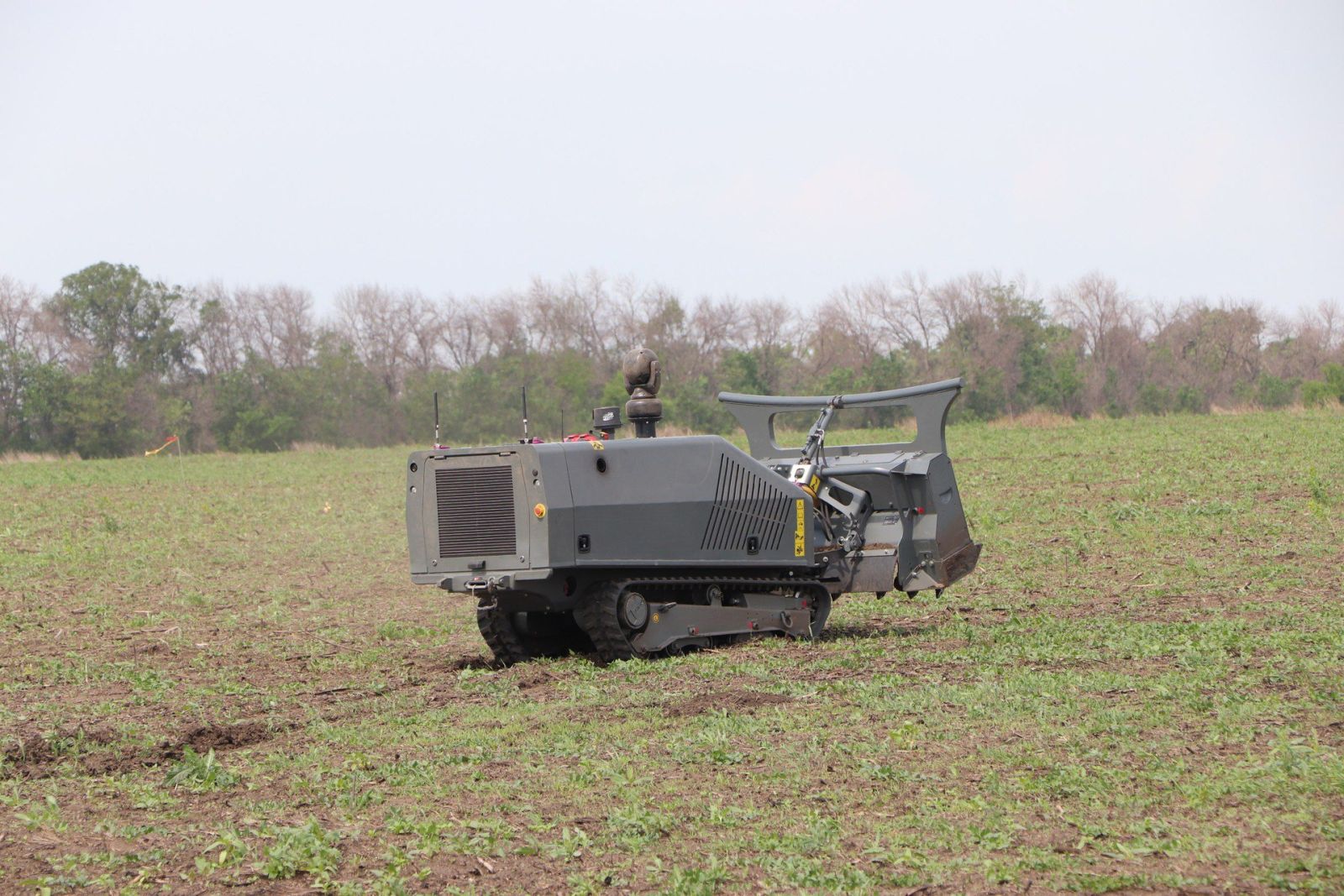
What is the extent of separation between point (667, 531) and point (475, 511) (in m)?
1.50

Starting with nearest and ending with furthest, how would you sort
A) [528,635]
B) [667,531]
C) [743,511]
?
[667,531] → [743,511] → [528,635]

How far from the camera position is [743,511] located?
468 inches

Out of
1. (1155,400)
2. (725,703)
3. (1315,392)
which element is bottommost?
(725,703)

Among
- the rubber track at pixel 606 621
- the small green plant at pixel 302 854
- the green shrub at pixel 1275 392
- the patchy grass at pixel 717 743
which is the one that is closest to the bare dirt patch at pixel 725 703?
the patchy grass at pixel 717 743

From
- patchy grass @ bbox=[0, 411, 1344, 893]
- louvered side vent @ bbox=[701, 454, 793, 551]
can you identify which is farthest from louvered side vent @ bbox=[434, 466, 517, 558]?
louvered side vent @ bbox=[701, 454, 793, 551]

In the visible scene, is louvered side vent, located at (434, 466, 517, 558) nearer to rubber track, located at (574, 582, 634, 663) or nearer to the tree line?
rubber track, located at (574, 582, 634, 663)

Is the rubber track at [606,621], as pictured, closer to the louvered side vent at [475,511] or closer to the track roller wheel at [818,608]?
the louvered side vent at [475,511]

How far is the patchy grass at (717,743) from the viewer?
5984mm

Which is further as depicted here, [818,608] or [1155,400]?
[1155,400]

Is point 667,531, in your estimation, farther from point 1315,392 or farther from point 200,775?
point 1315,392

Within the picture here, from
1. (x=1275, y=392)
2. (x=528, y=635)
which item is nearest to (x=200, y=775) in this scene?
(x=528, y=635)

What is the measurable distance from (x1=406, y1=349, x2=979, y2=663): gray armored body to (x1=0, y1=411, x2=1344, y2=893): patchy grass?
46 cm

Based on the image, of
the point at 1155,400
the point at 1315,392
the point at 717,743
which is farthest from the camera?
the point at 1155,400

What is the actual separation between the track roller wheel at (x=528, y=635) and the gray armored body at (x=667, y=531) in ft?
0.05
